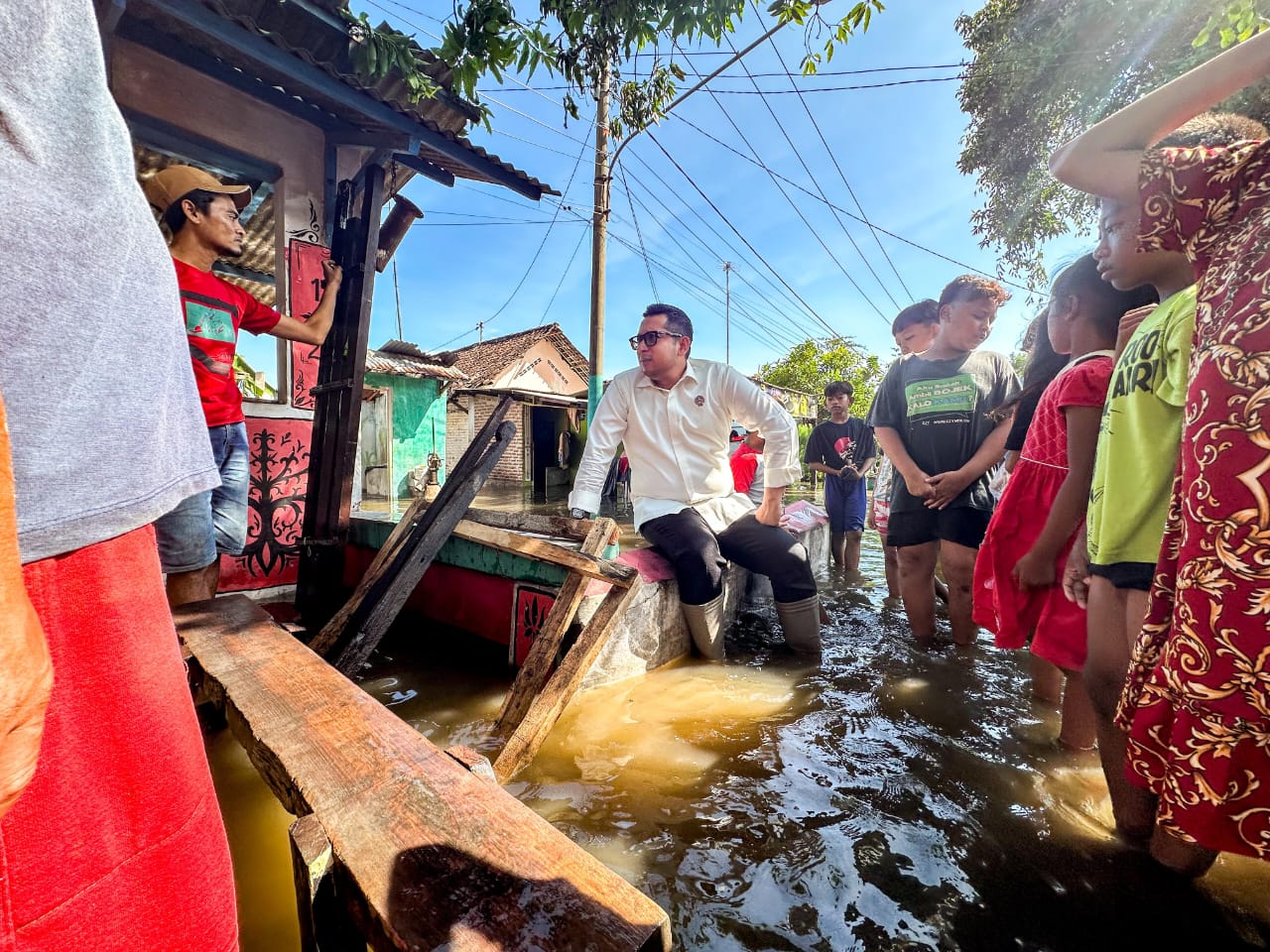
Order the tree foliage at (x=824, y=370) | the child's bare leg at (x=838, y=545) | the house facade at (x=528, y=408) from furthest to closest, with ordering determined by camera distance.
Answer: the tree foliage at (x=824, y=370) → the house facade at (x=528, y=408) → the child's bare leg at (x=838, y=545)

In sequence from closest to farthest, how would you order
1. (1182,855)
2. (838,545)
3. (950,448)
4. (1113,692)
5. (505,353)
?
1. (1182,855)
2. (1113,692)
3. (950,448)
4. (838,545)
5. (505,353)

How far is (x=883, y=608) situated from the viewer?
379 cm

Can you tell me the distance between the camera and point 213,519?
88.0 inches

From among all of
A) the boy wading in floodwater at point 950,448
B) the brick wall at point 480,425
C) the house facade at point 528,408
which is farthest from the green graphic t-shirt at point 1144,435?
the brick wall at point 480,425

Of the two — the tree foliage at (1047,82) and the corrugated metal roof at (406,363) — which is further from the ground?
the tree foliage at (1047,82)

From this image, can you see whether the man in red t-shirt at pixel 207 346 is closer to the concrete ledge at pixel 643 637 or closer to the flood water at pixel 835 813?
the flood water at pixel 835 813

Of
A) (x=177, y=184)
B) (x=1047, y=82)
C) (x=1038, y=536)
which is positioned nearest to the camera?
(x=1038, y=536)

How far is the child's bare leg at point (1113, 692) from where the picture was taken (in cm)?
136

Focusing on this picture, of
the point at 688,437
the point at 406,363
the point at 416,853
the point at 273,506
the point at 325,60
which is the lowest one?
the point at 416,853

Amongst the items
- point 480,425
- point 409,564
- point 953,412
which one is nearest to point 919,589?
point 953,412

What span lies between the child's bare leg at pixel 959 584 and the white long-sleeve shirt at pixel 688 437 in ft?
2.80

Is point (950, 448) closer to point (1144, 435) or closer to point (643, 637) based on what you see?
point (1144, 435)

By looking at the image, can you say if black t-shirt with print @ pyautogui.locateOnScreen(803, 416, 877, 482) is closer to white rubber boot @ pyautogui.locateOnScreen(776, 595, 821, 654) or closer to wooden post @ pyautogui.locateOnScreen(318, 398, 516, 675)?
white rubber boot @ pyautogui.locateOnScreen(776, 595, 821, 654)

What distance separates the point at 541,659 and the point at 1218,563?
193 cm
